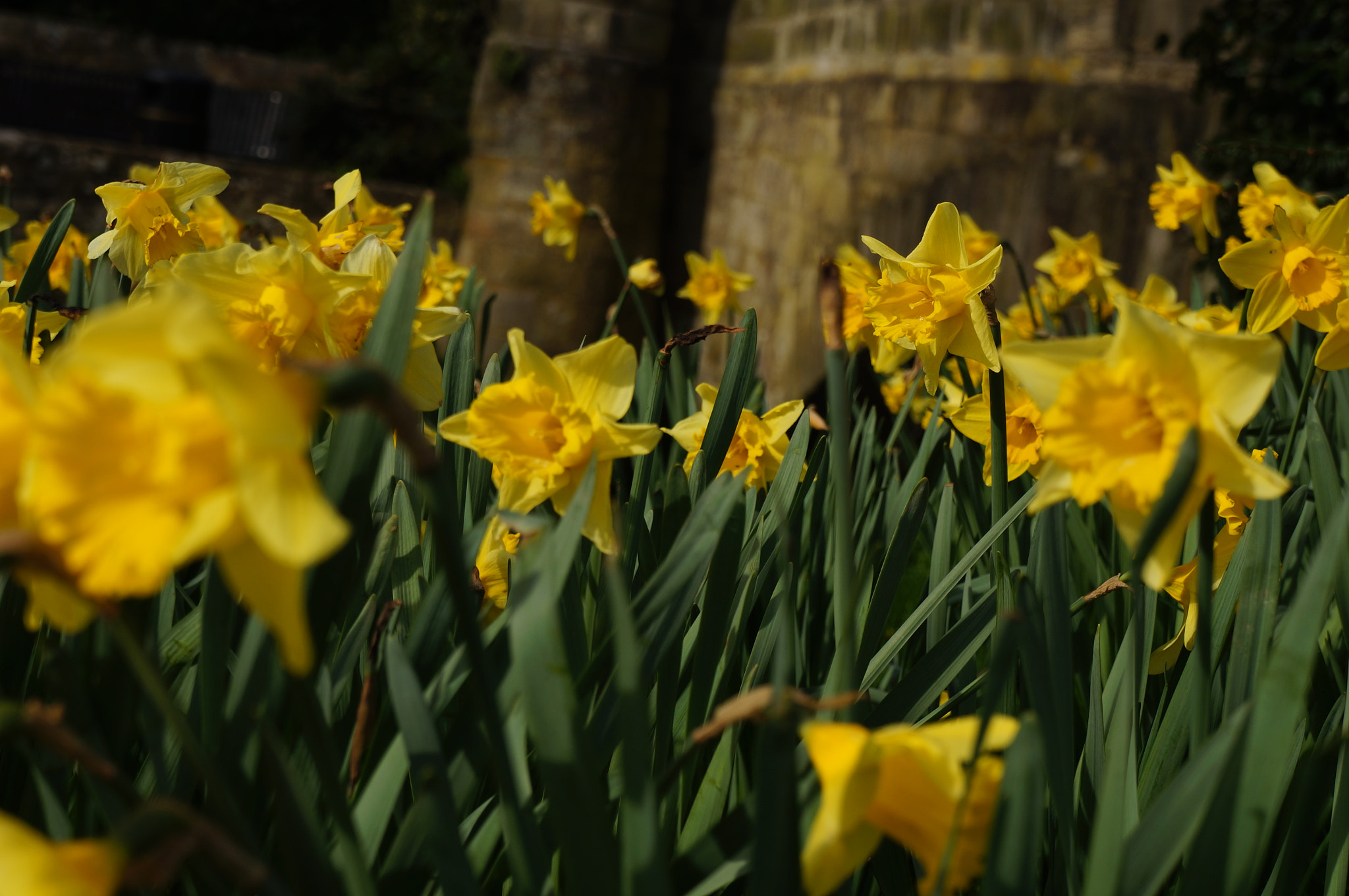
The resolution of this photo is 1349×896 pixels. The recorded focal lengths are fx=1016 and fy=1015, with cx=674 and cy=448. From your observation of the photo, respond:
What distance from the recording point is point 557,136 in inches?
232

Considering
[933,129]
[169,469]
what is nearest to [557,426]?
[169,469]

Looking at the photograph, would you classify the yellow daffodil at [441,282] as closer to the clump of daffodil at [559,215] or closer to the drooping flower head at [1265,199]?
the clump of daffodil at [559,215]

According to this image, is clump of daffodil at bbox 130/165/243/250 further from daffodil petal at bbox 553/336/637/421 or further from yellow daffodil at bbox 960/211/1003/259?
yellow daffodil at bbox 960/211/1003/259

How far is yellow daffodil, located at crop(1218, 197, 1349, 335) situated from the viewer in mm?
1254

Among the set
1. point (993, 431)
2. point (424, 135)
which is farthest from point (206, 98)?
point (993, 431)

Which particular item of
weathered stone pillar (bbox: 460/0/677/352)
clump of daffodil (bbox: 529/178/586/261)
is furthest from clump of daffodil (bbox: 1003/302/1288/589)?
weathered stone pillar (bbox: 460/0/677/352)

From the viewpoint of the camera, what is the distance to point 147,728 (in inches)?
24.5

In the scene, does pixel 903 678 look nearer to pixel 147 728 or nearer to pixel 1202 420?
pixel 1202 420

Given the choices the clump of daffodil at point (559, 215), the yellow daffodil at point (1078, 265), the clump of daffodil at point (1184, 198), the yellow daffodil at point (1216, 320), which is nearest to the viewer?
the yellow daffodil at point (1216, 320)

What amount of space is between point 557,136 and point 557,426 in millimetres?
5393

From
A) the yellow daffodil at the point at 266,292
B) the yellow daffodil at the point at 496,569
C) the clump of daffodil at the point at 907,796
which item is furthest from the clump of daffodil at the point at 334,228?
the clump of daffodil at the point at 907,796

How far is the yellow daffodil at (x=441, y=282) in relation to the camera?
66.6 inches

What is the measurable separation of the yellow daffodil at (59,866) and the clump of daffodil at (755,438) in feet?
2.73

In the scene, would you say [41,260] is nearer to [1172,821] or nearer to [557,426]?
[557,426]
